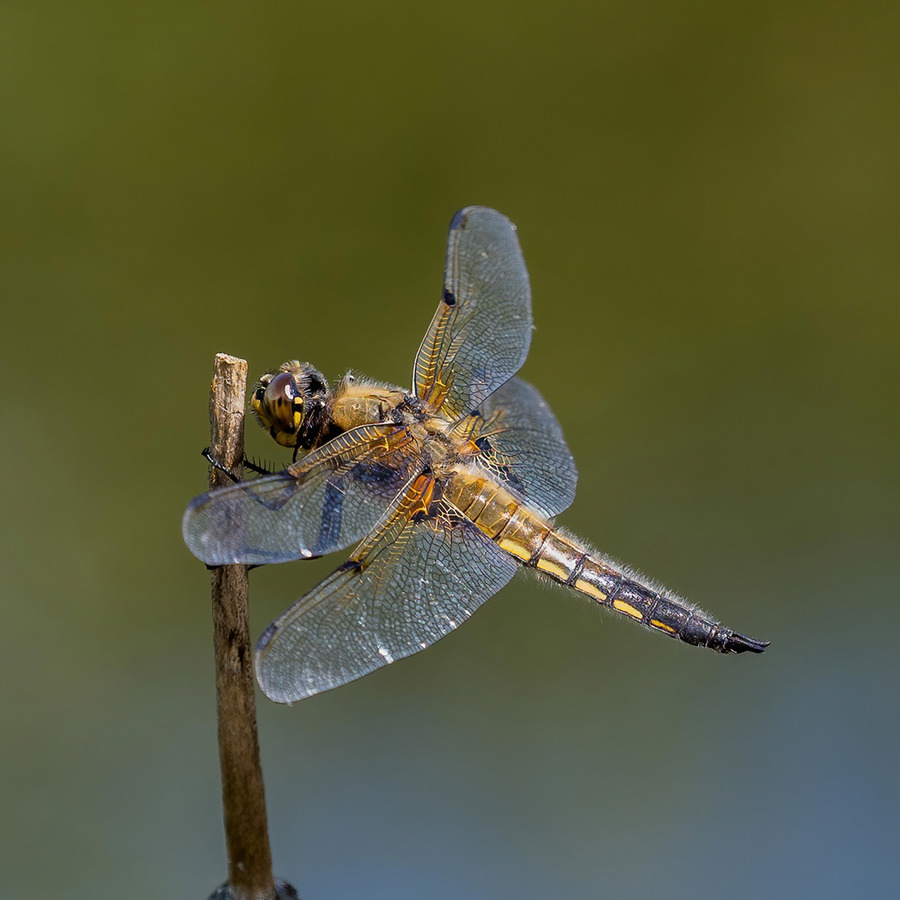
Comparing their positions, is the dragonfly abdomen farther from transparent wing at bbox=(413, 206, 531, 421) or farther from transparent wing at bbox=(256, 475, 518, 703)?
transparent wing at bbox=(413, 206, 531, 421)

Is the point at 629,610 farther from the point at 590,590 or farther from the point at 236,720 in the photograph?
the point at 236,720

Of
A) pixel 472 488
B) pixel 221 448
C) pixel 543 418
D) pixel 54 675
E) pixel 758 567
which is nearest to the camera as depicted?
pixel 221 448

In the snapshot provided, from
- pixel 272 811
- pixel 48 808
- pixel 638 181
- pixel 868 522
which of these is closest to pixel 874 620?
pixel 868 522

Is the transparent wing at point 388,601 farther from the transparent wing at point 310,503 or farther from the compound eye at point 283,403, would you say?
the compound eye at point 283,403

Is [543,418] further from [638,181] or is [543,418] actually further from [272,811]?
[638,181]

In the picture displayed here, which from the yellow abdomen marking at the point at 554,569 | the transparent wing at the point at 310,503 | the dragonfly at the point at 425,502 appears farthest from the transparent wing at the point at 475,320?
the yellow abdomen marking at the point at 554,569
